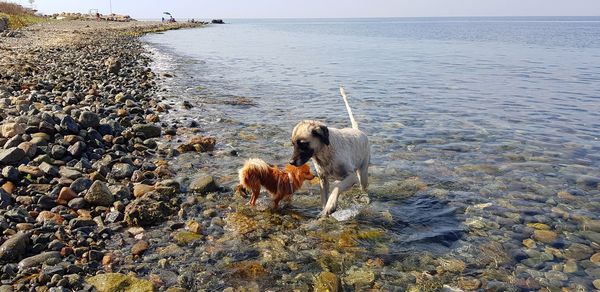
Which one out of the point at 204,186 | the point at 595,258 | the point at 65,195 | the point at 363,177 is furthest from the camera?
the point at 363,177

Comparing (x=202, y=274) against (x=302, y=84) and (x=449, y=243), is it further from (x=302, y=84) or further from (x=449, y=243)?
(x=302, y=84)

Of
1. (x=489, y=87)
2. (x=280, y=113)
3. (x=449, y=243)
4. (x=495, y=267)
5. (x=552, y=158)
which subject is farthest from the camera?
(x=489, y=87)

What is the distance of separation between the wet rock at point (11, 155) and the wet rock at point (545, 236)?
8.51 metres

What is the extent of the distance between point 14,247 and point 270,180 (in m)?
3.60

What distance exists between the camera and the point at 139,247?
5.57 meters

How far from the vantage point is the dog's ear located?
267 inches

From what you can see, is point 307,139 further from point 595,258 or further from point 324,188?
point 595,258

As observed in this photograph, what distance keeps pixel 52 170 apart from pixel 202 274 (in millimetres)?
3839

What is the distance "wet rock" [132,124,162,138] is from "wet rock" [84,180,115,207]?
4007mm

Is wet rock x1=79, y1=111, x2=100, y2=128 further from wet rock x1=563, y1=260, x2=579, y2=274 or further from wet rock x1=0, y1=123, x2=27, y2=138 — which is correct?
wet rock x1=563, y1=260, x2=579, y2=274

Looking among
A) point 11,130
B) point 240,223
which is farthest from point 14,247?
point 11,130

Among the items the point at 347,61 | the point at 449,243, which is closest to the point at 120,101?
the point at 449,243

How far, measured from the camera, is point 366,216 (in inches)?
281

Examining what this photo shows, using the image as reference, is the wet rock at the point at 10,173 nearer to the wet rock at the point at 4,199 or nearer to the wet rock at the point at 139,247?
the wet rock at the point at 4,199
